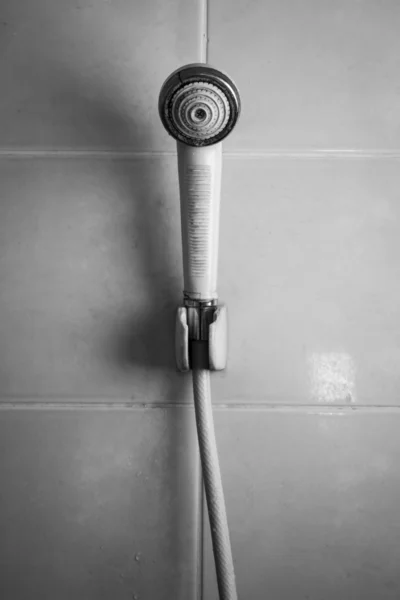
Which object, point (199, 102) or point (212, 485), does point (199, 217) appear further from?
point (212, 485)

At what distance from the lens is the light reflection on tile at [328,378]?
0.40 meters

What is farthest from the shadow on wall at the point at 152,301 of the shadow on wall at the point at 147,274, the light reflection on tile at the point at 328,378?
the light reflection on tile at the point at 328,378

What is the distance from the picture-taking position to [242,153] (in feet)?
1.32

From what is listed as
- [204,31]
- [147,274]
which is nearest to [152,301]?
[147,274]

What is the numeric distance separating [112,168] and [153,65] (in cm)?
11

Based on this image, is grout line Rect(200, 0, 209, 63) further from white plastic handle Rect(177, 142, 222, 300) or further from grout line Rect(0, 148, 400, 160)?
white plastic handle Rect(177, 142, 222, 300)

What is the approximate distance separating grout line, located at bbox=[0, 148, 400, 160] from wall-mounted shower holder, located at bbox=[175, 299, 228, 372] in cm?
15

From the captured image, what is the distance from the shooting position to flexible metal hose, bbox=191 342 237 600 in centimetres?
35

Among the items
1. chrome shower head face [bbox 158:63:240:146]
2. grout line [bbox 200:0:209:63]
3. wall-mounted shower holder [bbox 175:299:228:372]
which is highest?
grout line [bbox 200:0:209:63]

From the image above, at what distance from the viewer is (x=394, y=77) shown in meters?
0.40

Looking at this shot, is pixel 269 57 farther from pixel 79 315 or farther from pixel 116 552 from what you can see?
pixel 116 552

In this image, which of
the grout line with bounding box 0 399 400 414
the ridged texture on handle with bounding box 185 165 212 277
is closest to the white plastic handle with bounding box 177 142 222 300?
the ridged texture on handle with bounding box 185 165 212 277

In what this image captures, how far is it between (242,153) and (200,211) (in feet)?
0.35

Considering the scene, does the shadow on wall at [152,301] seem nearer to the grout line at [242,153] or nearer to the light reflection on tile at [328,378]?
the grout line at [242,153]
